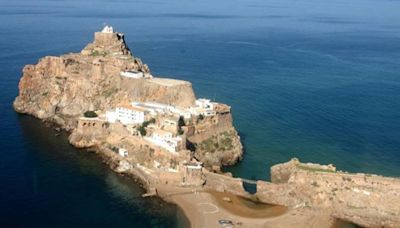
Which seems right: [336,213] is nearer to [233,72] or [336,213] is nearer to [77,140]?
[77,140]

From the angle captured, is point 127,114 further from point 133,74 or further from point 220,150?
point 220,150

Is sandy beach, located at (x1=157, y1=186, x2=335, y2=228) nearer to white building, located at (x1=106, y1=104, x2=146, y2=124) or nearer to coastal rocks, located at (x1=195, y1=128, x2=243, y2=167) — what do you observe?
coastal rocks, located at (x1=195, y1=128, x2=243, y2=167)

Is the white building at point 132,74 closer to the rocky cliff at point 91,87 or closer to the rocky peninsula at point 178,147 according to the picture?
the rocky peninsula at point 178,147

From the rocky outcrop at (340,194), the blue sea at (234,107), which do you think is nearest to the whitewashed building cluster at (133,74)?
the blue sea at (234,107)

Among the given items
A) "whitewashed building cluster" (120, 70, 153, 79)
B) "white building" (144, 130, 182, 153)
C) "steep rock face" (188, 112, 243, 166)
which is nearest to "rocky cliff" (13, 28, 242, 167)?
"steep rock face" (188, 112, 243, 166)

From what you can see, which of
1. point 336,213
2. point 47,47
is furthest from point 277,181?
point 47,47
